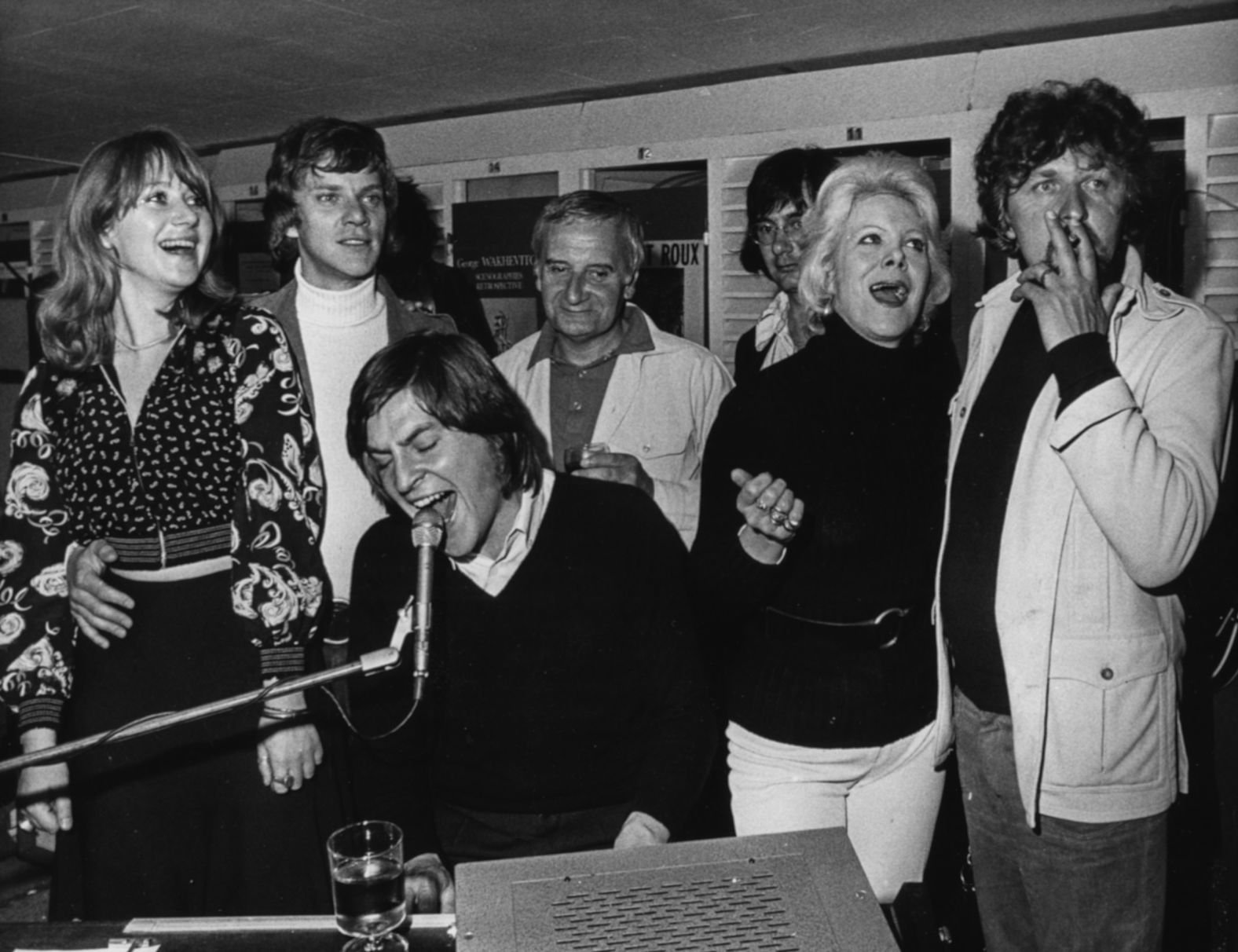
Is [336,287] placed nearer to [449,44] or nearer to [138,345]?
[138,345]

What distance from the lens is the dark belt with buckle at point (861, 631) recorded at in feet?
Answer: 6.40

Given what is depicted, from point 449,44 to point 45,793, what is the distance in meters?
2.59

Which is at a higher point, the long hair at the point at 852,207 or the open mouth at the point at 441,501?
the long hair at the point at 852,207

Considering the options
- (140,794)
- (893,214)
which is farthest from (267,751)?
(893,214)

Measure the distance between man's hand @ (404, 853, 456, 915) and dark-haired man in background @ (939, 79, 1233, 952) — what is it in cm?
91

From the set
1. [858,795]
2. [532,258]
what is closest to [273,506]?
[858,795]

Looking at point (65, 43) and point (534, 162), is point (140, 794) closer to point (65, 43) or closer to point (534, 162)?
point (65, 43)

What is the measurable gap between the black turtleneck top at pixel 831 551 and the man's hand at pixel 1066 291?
403 millimetres

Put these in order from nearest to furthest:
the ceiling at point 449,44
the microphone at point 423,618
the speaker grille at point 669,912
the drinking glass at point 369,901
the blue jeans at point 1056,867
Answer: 1. the speaker grille at point 669,912
2. the drinking glass at point 369,901
3. the microphone at point 423,618
4. the blue jeans at point 1056,867
5. the ceiling at point 449,44

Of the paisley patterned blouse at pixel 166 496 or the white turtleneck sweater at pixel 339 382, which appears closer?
the paisley patterned blouse at pixel 166 496

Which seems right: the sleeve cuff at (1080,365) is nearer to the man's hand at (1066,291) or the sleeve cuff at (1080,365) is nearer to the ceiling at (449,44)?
the man's hand at (1066,291)

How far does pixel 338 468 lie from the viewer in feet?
8.16

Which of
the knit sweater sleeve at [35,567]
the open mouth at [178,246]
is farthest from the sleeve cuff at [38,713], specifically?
the open mouth at [178,246]

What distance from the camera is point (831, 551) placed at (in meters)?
1.96
